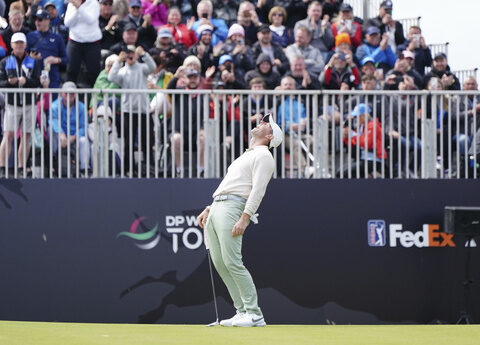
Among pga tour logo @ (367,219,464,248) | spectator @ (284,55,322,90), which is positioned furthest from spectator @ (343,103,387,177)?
spectator @ (284,55,322,90)

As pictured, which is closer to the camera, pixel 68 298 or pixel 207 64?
pixel 68 298

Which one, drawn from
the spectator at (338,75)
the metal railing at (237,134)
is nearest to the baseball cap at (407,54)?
the spectator at (338,75)

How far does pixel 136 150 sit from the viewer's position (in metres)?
13.2

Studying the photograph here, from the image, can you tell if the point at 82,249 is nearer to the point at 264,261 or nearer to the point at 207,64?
the point at 264,261

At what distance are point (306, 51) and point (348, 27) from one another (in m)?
2.38

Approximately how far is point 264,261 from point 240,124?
5.58 feet

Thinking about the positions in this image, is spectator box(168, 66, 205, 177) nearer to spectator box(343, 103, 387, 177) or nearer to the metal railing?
the metal railing

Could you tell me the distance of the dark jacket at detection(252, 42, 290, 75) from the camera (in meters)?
16.7

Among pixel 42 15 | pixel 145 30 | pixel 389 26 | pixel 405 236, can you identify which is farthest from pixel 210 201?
pixel 389 26

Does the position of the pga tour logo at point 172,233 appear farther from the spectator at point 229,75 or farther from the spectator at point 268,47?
the spectator at point 268,47

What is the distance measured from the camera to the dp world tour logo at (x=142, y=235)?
13.1 metres

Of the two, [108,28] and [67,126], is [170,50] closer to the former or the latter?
[108,28]

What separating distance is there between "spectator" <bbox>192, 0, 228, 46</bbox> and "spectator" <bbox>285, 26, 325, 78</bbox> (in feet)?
3.94

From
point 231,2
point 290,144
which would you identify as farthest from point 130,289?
point 231,2
